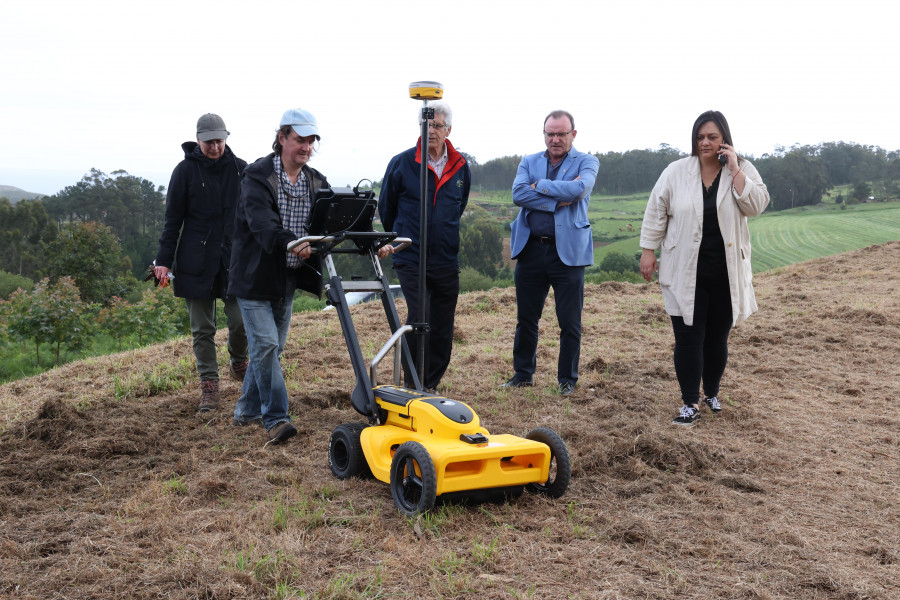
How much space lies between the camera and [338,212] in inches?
163

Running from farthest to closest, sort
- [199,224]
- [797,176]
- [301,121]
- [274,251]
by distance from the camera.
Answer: [797,176], [199,224], [274,251], [301,121]

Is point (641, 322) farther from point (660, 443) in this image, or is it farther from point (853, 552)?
point (853, 552)

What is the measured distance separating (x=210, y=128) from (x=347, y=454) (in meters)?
2.69

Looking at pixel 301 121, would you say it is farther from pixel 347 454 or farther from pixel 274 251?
pixel 347 454

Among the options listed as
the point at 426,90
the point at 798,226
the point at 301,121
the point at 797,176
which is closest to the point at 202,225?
→ the point at 301,121

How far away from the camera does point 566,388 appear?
593cm

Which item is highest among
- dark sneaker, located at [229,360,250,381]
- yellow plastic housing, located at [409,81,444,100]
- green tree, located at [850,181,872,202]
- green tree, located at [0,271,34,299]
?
yellow plastic housing, located at [409,81,444,100]

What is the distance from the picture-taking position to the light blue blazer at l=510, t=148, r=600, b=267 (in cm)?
562

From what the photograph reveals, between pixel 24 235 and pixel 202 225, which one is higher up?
pixel 202 225

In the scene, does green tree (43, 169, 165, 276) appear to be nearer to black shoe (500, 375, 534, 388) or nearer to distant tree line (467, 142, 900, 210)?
distant tree line (467, 142, 900, 210)

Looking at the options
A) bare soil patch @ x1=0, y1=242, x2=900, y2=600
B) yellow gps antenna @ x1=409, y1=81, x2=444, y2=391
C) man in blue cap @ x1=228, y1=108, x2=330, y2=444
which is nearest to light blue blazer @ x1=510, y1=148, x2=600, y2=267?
bare soil patch @ x1=0, y1=242, x2=900, y2=600

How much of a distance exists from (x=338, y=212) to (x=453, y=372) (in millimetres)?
2951

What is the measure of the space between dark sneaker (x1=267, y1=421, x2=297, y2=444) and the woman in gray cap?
3.17ft

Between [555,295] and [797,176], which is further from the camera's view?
[797,176]
